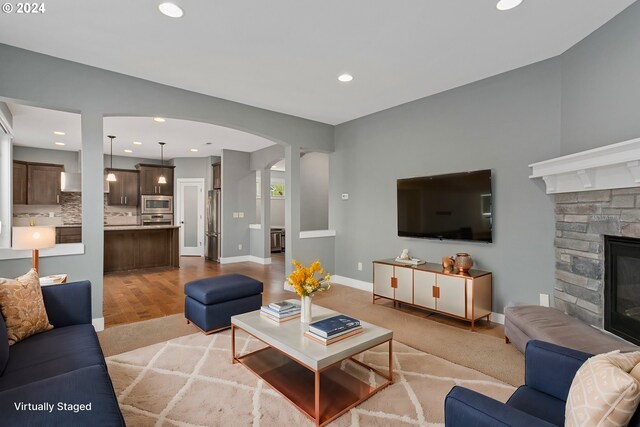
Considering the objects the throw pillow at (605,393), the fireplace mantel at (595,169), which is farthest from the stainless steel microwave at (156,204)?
the throw pillow at (605,393)

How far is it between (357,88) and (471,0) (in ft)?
5.86

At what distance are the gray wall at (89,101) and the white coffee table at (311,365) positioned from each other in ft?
6.37

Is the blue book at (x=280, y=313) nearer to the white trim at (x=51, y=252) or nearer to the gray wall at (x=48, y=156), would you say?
the white trim at (x=51, y=252)

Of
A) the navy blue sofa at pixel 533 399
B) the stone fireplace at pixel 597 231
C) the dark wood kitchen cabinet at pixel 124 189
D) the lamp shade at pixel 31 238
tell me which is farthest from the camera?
the dark wood kitchen cabinet at pixel 124 189

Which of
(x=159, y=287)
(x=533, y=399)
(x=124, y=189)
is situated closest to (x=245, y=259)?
(x=159, y=287)

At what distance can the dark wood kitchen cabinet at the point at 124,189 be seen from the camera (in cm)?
847

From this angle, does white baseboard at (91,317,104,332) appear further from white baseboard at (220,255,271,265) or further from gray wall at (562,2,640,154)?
gray wall at (562,2,640,154)

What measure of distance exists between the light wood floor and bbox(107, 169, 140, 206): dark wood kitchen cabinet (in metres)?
2.43

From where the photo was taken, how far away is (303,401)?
2.12 m

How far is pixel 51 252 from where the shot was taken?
3.17 m

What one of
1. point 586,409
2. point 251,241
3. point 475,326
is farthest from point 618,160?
point 251,241

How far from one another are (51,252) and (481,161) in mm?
4625

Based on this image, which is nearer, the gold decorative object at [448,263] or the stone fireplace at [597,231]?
the stone fireplace at [597,231]

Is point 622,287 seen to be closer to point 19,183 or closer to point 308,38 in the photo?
point 308,38
